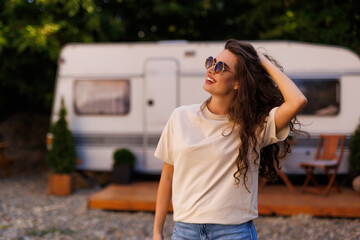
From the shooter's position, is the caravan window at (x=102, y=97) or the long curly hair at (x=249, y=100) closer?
the long curly hair at (x=249, y=100)

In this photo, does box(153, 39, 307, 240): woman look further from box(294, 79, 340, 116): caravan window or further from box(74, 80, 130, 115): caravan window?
box(74, 80, 130, 115): caravan window

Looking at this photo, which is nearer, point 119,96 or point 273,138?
point 273,138

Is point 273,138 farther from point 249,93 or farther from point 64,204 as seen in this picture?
point 64,204

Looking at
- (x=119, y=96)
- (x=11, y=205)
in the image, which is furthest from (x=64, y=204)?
A: (x=119, y=96)

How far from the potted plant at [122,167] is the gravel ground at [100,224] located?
744 millimetres

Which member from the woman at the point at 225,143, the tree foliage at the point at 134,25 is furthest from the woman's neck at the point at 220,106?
the tree foliage at the point at 134,25

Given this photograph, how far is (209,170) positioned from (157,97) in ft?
17.9

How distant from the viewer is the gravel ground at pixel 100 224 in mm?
4871

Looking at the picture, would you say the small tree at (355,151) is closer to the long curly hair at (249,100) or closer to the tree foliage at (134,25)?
the tree foliage at (134,25)

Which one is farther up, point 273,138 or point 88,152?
point 273,138

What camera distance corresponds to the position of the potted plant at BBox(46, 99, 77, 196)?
7.15 m

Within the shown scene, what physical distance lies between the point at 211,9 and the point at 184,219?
10.2 m

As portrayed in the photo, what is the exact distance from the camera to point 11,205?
21.5 ft

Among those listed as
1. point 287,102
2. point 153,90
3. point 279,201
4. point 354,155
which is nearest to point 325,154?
point 354,155
